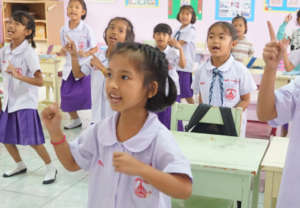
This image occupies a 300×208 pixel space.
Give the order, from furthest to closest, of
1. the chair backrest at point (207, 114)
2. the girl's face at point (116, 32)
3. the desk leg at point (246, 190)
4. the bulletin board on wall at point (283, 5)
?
the bulletin board on wall at point (283, 5) < the girl's face at point (116, 32) < the chair backrest at point (207, 114) < the desk leg at point (246, 190)

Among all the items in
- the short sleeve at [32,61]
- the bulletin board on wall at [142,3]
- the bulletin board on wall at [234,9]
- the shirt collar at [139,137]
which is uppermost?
the bulletin board on wall at [142,3]

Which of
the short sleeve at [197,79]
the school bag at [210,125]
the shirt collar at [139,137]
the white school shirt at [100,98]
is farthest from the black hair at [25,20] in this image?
the shirt collar at [139,137]

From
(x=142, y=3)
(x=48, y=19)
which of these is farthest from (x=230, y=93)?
(x=48, y=19)

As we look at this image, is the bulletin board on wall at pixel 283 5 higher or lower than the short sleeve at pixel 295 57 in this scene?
higher

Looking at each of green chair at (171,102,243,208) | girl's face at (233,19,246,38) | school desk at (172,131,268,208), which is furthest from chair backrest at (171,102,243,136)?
girl's face at (233,19,246,38)

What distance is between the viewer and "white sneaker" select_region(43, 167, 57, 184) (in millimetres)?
3192

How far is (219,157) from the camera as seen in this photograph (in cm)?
188

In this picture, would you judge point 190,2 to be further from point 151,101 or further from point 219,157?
point 151,101

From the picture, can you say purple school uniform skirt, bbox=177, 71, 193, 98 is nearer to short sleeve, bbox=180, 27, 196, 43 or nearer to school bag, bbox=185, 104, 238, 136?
short sleeve, bbox=180, 27, 196, 43

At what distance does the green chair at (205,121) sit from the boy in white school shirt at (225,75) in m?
0.39

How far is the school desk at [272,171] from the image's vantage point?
Result: 1.82 m

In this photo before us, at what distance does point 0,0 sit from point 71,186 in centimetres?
600

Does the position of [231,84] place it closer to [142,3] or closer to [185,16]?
[185,16]

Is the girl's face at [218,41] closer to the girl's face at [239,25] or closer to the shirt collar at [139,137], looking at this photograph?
the shirt collar at [139,137]
